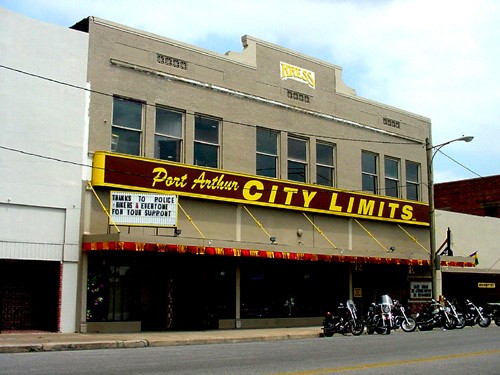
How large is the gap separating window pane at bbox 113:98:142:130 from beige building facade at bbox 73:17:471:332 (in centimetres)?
4

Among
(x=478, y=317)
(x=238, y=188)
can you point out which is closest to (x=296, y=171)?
(x=238, y=188)

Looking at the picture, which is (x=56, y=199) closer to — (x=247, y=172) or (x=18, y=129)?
(x=18, y=129)

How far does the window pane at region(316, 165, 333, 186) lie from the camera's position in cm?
3097

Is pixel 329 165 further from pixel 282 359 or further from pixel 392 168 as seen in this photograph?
pixel 282 359

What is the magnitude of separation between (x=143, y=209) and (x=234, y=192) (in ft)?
14.7

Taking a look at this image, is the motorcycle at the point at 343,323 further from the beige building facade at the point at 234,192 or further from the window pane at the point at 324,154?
the window pane at the point at 324,154

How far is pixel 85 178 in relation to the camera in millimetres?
23250

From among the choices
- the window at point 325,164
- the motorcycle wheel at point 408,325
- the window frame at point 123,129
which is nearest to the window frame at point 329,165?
the window at point 325,164

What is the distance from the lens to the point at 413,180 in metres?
36.0

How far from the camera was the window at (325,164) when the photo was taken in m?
31.1

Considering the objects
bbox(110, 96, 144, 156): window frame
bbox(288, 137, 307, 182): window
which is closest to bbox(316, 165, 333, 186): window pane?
bbox(288, 137, 307, 182): window

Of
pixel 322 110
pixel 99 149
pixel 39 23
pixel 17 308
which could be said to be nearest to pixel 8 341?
pixel 17 308

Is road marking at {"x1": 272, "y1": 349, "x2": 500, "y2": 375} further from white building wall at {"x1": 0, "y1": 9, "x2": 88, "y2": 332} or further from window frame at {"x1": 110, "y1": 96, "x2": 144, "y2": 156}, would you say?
window frame at {"x1": 110, "y1": 96, "x2": 144, "y2": 156}

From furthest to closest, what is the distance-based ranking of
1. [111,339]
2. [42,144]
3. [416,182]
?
[416,182] → [42,144] → [111,339]
